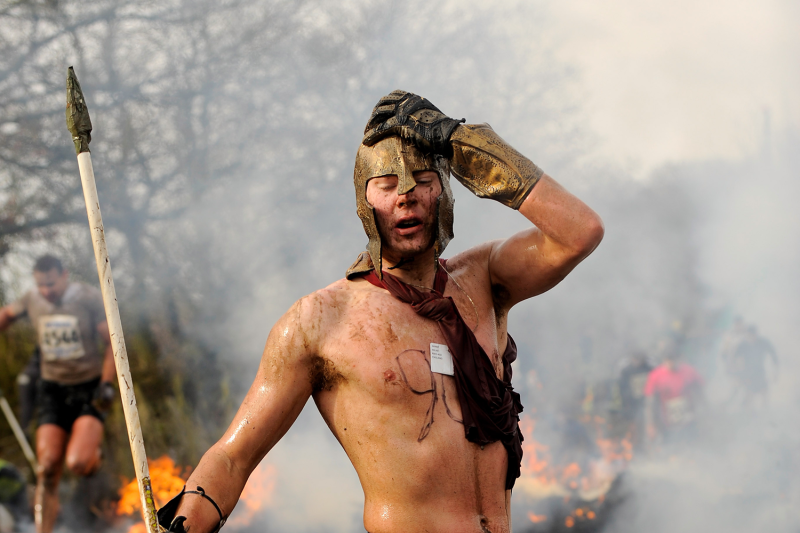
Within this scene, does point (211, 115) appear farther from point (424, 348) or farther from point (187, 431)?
point (424, 348)

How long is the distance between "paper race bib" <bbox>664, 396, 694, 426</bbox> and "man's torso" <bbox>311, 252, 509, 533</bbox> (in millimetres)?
8587

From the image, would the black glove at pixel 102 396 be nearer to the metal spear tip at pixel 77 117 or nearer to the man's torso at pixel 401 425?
the man's torso at pixel 401 425

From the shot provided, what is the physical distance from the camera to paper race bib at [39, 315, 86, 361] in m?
7.93

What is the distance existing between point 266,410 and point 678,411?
925 centimetres

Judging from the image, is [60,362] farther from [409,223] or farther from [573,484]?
[409,223]

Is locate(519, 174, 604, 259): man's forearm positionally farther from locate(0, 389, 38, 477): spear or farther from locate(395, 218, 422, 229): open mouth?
locate(0, 389, 38, 477): spear

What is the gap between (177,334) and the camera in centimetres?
969

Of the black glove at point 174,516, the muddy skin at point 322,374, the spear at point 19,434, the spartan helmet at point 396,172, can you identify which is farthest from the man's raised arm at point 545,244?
the spear at point 19,434

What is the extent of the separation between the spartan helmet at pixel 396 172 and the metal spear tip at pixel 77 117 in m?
0.95

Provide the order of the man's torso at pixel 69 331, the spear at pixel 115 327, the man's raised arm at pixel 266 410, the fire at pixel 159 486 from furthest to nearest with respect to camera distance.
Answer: the fire at pixel 159 486 → the man's torso at pixel 69 331 → the man's raised arm at pixel 266 410 → the spear at pixel 115 327

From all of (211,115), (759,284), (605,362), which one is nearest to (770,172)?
(759,284)

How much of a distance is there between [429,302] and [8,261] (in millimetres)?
7611

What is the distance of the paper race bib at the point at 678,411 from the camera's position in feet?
33.8

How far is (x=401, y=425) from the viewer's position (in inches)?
95.8
